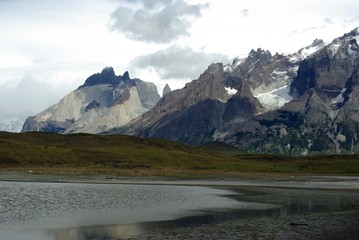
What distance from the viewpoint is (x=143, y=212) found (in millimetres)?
64188

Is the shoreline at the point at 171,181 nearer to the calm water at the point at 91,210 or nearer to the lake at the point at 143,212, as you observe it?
the lake at the point at 143,212

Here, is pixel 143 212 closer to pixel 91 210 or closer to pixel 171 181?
pixel 91 210

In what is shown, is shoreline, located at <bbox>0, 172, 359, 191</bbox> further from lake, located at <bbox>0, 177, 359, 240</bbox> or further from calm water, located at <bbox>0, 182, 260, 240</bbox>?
calm water, located at <bbox>0, 182, 260, 240</bbox>

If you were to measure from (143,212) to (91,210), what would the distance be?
6.73 meters

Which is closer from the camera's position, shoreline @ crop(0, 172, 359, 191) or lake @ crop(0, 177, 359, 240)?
lake @ crop(0, 177, 359, 240)

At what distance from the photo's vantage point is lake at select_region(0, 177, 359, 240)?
4841cm

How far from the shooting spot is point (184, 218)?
2319 inches

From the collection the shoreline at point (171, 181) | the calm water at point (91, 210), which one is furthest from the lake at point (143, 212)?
the shoreline at point (171, 181)

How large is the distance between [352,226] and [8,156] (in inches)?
5845

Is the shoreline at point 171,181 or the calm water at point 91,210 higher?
the shoreline at point 171,181

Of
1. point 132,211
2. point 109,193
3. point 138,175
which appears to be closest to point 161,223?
point 132,211

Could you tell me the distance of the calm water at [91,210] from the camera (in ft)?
159

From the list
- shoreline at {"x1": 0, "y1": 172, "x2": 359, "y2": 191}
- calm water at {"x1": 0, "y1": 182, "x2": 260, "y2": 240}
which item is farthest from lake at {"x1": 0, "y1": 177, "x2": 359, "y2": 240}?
shoreline at {"x1": 0, "y1": 172, "x2": 359, "y2": 191}

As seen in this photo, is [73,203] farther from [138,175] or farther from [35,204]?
[138,175]
